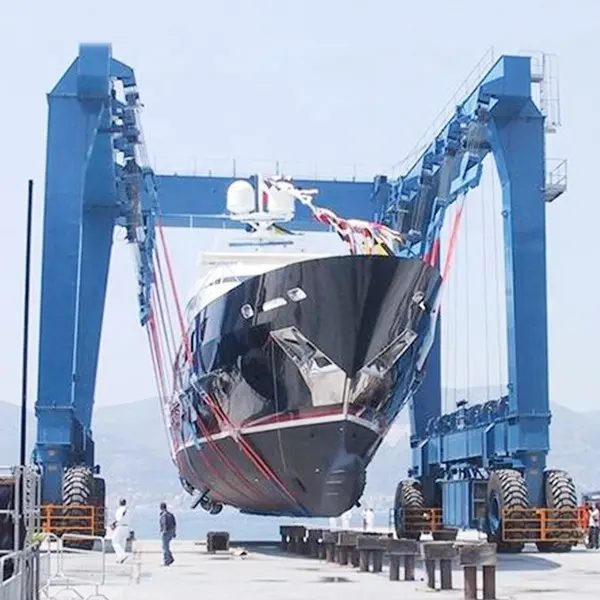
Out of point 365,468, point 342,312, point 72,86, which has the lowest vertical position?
point 365,468

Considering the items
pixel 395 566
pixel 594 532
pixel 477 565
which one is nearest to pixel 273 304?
pixel 395 566

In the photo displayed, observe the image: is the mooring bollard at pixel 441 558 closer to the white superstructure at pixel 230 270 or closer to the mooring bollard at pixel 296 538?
the mooring bollard at pixel 296 538

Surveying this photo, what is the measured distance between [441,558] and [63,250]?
525 inches

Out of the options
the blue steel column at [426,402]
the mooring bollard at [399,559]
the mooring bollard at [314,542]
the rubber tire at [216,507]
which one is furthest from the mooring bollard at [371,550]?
the blue steel column at [426,402]

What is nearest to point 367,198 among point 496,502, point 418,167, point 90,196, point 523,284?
point 418,167

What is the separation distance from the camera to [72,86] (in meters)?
28.8

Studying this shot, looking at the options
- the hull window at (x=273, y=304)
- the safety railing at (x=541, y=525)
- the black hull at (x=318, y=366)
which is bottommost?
the safety railing at (x=541, y=525)

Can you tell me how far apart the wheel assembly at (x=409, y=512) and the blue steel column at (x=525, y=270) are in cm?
627

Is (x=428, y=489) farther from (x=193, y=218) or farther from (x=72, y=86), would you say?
(x=72, y=86)

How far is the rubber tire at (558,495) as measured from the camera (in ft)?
86.5

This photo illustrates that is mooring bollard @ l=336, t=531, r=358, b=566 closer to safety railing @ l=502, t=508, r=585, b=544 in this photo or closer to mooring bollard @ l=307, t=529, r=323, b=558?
mooring bollard @ l=307, t=529, r=323, b=558

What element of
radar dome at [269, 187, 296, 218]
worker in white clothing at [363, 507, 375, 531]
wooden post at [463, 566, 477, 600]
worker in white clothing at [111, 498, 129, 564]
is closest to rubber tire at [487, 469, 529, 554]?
worker in white clothing at [111, 498, 129, 564]

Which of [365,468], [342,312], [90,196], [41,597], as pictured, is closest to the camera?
[41,597]

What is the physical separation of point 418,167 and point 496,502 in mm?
10392
